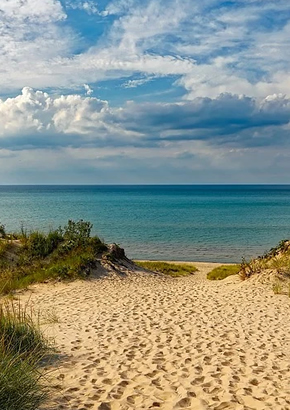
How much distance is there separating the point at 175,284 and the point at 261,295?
4327 mm

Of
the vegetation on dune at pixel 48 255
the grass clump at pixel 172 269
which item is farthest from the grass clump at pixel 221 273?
the vegetation on dune at pixel 48 255

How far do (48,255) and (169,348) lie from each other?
12.4 m

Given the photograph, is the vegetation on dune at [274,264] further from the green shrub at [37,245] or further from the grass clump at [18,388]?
the grass clump at [18,388]

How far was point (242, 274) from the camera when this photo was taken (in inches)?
730

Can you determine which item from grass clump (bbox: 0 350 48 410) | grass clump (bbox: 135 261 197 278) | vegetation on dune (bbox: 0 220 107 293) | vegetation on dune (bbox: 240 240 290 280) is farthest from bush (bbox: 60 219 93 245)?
grass clump (bbox: 0 350 48 410)

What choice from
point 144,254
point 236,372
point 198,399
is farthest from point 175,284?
point 144,254

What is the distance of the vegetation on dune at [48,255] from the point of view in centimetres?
1748

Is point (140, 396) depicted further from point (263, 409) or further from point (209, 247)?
point (209, 247)

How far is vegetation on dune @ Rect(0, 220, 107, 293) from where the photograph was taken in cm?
1748

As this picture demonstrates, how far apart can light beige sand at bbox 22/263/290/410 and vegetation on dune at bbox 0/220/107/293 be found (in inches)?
72.5

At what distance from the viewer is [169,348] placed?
28.9 feet

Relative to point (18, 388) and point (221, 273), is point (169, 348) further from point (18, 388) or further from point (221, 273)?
point (221, 273)

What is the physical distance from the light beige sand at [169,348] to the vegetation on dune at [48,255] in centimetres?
184

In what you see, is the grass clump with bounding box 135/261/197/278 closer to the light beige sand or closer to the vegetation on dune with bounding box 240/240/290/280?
the vegetation on dune with bounding box 240/240/290/280
